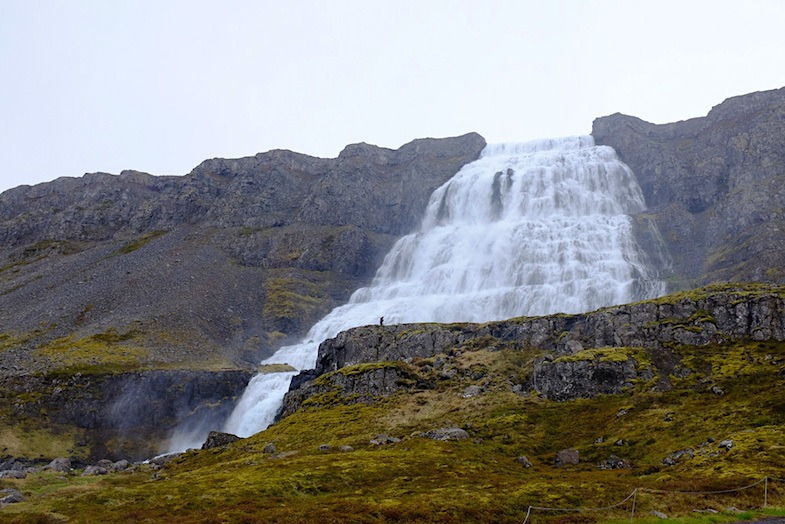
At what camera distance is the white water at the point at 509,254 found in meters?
102

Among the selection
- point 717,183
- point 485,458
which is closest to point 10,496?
point 485,458

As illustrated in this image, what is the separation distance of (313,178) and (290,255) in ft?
163

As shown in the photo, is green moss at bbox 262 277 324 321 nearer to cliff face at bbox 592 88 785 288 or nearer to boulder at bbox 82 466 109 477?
boulder at bbox 82 466 109 477

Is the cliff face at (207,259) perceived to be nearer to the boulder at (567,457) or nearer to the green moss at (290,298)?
the green moss at (290,298)

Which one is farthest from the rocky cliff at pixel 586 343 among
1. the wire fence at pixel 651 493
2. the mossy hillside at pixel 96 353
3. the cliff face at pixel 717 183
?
the cliff face at pixel 717 183

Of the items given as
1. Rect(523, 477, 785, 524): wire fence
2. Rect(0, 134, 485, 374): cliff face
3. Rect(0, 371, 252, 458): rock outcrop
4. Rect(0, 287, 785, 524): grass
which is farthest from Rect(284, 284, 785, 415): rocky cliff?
Rect(0, 134, 485, 374): cliff face

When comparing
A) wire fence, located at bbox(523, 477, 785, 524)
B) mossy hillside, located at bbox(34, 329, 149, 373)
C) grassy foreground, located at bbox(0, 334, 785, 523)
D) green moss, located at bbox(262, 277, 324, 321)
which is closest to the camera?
wire fence, located at bbox(523, 477, 785, 524)

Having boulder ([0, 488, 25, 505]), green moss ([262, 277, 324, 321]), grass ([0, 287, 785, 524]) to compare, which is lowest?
grass ([0, 287, 785, 524])

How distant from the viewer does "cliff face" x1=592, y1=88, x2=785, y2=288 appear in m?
105

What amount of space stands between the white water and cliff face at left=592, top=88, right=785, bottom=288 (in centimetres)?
762

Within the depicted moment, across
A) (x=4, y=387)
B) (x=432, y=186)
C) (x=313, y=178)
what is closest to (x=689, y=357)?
(x=4, y=387)

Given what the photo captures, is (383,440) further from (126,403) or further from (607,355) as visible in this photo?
(126,403)

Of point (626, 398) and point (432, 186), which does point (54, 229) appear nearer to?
point (432, 186)

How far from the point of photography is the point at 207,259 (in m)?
148
